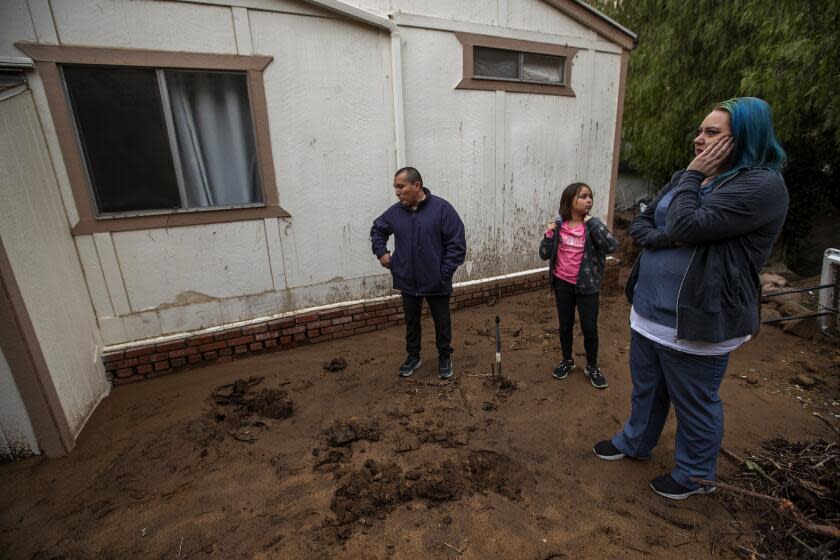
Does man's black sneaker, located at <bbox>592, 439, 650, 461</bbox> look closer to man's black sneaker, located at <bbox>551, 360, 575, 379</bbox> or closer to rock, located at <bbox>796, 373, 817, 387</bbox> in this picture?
man's black sneaker, located at <bbox>551, 360, 575, 379</bbox>

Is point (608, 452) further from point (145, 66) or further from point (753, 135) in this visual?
point (145, 66)

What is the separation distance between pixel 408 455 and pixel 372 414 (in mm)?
617

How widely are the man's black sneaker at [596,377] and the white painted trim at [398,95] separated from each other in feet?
9.55

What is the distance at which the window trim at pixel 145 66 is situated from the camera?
3277 millimetres

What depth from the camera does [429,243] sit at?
11.6ft

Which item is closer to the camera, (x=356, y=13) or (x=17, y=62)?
(x=17, y=62)

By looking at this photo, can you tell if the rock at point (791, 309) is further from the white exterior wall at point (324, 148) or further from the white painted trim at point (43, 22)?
the white painted trim at point (43, 22)

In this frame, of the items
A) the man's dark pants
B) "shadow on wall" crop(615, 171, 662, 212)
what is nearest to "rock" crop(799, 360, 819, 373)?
the man's dark pants

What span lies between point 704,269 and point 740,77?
8.06 meters

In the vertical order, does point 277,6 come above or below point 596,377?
above

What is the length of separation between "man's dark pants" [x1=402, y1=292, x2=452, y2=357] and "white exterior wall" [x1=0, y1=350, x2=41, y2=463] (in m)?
2.84

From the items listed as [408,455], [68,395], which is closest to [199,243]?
[68,395]

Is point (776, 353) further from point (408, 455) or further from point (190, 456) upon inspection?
point (190, 456)

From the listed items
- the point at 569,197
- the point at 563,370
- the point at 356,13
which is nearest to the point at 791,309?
the point at 563,370
